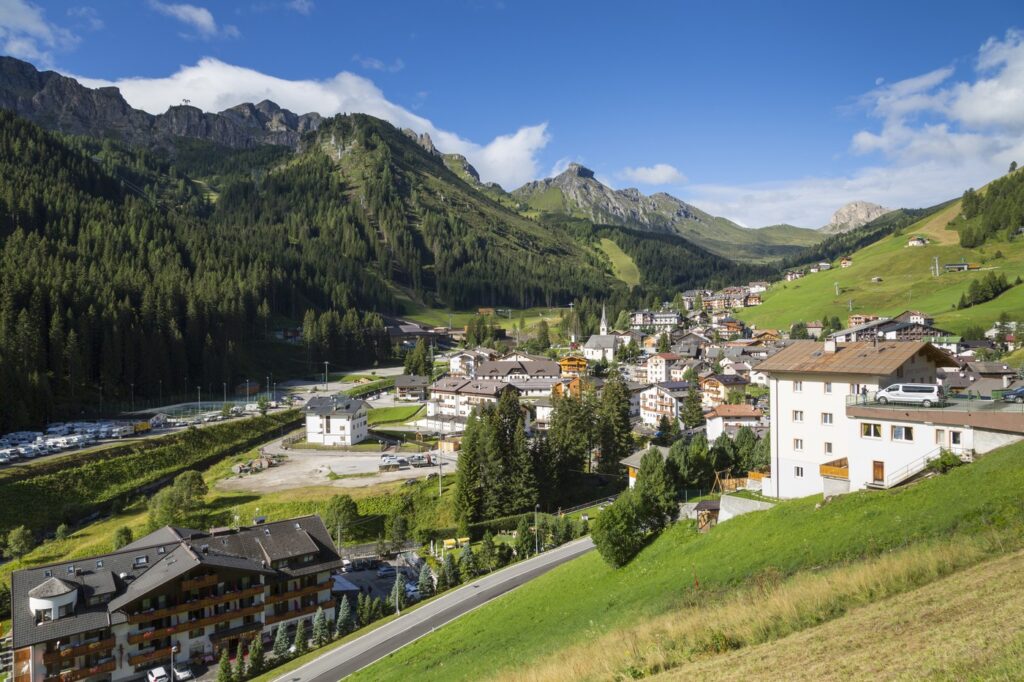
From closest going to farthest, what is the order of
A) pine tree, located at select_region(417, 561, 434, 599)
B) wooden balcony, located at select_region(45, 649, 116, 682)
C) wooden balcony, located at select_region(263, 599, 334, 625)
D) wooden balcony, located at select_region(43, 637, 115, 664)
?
wooden balcony, located at select_region(45, 649, 116, 682), wooden balcony, located at select_region(43, 637, 115, 664), wooden balcony, located at select_region(263, 599, 334, 625), pine tree, located at select_region(417, 561, 434, 599)

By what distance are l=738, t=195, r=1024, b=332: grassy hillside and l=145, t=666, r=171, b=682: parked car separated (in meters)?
129

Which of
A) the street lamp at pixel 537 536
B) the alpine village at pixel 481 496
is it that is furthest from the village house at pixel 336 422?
the street lamp at pixel 537 536

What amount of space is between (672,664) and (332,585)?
1355 inches

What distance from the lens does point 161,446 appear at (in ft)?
240

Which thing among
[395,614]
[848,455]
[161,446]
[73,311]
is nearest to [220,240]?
[73,311]

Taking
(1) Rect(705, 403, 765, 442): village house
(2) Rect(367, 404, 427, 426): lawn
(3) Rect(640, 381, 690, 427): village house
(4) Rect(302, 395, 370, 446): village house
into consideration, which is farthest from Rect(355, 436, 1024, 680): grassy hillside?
(2) Rect(367, 404, 427, 426): lawn

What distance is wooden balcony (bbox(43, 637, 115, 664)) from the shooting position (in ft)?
107

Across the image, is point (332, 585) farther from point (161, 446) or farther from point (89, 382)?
point (89, 382)

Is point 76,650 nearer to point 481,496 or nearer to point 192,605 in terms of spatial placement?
point 192,605

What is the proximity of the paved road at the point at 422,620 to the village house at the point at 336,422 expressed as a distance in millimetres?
40655

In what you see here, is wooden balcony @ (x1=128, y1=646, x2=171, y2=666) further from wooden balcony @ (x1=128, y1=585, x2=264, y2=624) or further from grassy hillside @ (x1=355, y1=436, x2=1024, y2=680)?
grassy hillside @ (x1=355, y1=436, x2=1024, y2=680)

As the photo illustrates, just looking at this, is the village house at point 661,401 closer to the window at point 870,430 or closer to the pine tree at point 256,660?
the window at point 870,430

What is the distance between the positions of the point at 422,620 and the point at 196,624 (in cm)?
1395

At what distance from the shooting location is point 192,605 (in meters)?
36.7
